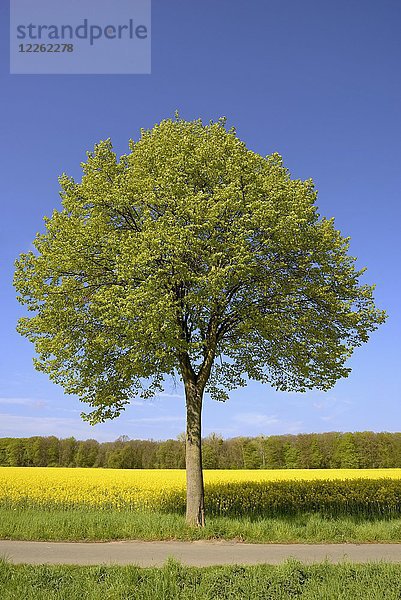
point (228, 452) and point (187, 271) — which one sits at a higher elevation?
point (187, 271)

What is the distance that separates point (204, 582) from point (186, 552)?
172 inches

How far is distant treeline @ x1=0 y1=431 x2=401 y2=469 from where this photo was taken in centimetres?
6750

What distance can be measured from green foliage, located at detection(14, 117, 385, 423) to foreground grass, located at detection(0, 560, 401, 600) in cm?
675

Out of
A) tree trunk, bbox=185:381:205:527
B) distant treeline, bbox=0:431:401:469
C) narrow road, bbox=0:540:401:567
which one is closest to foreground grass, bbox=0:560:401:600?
narrow road, bbox=0:540:401:567

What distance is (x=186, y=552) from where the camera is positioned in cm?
1405

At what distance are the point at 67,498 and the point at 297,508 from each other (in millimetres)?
10657

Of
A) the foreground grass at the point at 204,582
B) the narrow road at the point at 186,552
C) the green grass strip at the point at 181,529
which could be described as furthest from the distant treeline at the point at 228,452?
the foreground grass at the point at 204,582

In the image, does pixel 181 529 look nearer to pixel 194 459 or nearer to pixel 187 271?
pixel 194 459

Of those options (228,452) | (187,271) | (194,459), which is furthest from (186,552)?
(228,452)

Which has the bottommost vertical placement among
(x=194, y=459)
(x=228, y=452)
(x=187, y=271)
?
(x=228, y=452)

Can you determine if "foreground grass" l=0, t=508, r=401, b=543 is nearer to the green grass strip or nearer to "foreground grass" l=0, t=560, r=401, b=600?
the green grass strip

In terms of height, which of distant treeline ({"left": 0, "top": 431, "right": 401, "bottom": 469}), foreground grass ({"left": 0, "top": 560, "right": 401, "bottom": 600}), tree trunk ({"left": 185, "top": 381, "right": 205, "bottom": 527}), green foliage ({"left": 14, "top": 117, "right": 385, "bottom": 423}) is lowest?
distant treeline ({"left": 0, "top": 431, "right": 401, "bottom": 469})

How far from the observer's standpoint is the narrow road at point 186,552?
12.7 m

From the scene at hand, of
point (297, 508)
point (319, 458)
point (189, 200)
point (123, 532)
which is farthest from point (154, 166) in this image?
point (319, 458)
